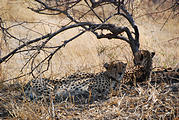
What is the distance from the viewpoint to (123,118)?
7.45ft

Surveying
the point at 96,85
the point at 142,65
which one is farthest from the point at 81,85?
the point at 142,65

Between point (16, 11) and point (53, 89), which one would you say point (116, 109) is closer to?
point (53, 89)

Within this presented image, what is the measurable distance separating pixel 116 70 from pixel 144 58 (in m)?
0.42

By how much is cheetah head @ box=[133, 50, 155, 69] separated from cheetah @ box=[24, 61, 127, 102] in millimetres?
244

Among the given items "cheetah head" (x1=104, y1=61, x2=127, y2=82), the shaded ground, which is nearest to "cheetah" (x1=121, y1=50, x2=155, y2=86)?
"cheetah head" (x1=104, y1=61, x2=127, y2=82)

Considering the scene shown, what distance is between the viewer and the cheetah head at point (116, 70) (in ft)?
11.4

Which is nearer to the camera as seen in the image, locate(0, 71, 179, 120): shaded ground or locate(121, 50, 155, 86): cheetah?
locate(0, 71, 179, 120): shaded ground

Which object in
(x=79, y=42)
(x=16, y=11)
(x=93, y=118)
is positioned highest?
(x=16, y=11)

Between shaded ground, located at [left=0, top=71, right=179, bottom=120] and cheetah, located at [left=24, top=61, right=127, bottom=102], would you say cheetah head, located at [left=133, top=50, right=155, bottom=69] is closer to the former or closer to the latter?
cheetah, located at [left=24, top=61, right=127, bottom=102]

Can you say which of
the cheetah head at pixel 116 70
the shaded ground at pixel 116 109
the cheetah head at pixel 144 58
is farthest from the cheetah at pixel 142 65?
the shaded ground at pixel 116 109

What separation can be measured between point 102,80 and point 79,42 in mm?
3591

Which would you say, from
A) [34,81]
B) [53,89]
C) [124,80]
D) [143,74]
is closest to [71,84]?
[53,89]

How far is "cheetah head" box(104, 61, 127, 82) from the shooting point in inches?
137

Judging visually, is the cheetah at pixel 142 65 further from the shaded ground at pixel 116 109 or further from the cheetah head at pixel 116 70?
the shaded ground at pixel 116 109
